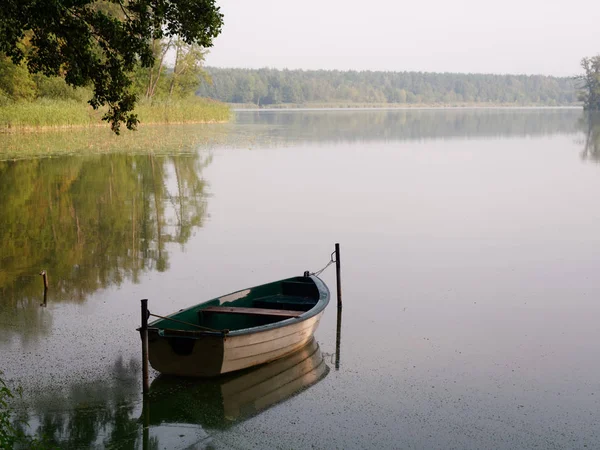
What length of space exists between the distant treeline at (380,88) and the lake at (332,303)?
13067 cm

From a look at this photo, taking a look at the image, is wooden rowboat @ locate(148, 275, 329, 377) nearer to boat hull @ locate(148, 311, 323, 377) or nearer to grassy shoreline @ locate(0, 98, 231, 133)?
boat hull @ locate(148, 311, 323, 377)

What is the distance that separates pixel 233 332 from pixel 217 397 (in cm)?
69

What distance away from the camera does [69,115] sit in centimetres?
4419

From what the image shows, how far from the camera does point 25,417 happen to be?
7.49 m

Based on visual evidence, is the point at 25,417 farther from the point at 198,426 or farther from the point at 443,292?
the point at 443,292

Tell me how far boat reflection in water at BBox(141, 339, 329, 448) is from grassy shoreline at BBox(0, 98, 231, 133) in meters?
35.0

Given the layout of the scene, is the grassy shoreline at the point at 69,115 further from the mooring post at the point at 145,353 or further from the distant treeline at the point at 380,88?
the distant treeline at the point at 380,88

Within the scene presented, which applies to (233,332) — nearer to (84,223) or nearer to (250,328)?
(250,328)

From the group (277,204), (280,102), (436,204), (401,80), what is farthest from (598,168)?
(401,80)

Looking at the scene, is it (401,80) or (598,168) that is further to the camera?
(401,80)

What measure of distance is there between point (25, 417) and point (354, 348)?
13.1ft

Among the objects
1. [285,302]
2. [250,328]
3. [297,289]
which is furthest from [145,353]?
[297,289]

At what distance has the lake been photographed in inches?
299

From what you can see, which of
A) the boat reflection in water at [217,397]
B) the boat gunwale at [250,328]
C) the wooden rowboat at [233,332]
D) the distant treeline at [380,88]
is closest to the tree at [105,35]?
the wooden rowboat at [233,332]
